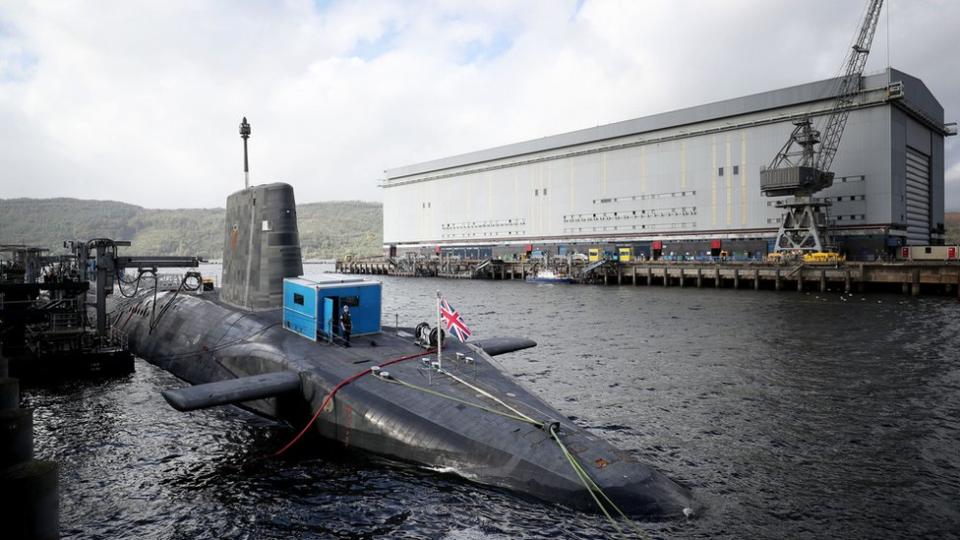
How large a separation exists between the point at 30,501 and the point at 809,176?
219 feet

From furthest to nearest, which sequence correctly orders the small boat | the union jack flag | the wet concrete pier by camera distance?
the small boat < the wet concrete pier < the union jack flag

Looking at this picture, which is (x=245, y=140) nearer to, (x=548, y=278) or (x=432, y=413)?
(x=432, y=413)

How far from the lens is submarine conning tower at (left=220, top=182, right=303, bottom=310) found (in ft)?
62.6

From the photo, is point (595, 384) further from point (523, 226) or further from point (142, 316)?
point (523, 226)

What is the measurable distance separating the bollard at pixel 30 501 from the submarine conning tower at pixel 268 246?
44.3 feet

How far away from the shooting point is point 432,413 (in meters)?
12.0

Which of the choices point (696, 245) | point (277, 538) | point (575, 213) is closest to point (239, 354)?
point (277, 538)

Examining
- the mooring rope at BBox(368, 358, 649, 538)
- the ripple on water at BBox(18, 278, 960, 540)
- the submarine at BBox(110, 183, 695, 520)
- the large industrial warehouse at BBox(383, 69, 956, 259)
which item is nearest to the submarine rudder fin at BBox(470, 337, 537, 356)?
the submarine at BBox(110, 183, 695, 520)

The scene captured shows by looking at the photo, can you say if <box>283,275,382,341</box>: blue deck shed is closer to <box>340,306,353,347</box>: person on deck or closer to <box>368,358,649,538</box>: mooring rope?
<box>340,306,353,347</box>: person on deck

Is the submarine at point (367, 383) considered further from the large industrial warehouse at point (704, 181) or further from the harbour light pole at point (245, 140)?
the large industrial warehouse at point (704, 181)

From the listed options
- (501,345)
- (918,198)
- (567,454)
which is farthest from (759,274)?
(567,454)

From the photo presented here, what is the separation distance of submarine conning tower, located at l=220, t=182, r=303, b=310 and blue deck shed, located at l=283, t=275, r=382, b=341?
1.93 meters

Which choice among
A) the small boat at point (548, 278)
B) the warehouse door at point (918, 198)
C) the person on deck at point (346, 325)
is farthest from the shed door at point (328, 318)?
the warehouse door at point (918, 198)

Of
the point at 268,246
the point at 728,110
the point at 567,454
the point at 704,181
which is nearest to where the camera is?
the point at 567,454
